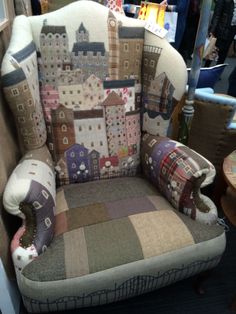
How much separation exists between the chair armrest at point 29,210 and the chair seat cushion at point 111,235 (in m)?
0.03

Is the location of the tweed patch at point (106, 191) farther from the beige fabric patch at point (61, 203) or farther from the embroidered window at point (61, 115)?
the embroidered window at point (61, 115)

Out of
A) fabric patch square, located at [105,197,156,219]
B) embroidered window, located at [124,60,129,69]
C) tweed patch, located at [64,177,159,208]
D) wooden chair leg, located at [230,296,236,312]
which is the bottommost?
wooden chair leg, located at [230,296,236,312]

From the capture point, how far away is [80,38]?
3.68 feet

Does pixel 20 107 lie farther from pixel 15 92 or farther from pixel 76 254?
pixel 76 254

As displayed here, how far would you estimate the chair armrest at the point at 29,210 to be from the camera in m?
0.87

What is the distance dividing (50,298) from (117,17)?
1.03m

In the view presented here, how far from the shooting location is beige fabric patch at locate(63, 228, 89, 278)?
0.86 metres

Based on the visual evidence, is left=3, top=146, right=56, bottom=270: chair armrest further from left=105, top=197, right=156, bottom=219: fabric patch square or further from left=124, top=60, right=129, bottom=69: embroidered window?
left=124, top=60, right=129, bottom=69: embroidered window

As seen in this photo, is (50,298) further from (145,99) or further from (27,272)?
(145,99)

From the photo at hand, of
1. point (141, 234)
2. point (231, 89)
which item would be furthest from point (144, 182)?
point (231, 89)

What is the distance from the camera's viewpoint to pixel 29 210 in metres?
0.89

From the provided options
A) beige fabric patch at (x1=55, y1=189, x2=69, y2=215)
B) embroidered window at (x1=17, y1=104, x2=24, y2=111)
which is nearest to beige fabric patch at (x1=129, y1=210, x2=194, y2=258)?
beige fabric patch at (x1=55, y1=189, x2=69, y2=215)

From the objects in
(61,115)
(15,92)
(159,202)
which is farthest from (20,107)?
(159,202)

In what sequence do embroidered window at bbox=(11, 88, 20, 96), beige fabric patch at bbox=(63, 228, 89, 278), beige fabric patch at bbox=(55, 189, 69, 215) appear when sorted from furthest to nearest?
beige fabric patch at bbox=(55, 189, 69, 215)
embroidered window at bbox=(11, 88, 20, 96)
beige fabric patch at bbox=(63, 228, 89, 278)
